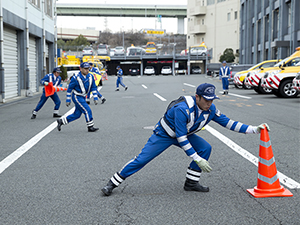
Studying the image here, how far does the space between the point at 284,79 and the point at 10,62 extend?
47.1 feet

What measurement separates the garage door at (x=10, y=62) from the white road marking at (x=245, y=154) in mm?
14981

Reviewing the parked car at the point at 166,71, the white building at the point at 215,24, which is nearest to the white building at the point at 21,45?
the parked car at the point at 166,71

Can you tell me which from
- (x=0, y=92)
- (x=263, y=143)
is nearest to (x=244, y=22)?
(x=0, y=92)

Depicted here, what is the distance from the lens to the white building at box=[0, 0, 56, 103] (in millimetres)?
21828

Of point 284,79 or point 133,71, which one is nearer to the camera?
point 284,79

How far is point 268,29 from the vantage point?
44.5 meters

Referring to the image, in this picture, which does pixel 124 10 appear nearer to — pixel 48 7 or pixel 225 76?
pixel 48 7

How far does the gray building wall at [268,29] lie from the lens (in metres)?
34.2

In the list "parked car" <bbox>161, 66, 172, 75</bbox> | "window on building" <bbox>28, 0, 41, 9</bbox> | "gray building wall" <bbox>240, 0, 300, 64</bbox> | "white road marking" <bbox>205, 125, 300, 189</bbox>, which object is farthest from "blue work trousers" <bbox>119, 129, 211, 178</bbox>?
"parked car" <bbox>161, 66, 172, 75</bbox>

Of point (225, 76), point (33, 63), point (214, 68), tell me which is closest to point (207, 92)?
point (225, 76)

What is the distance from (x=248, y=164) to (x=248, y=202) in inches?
76.9

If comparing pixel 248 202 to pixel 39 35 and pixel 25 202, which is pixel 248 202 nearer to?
pixel 25 202

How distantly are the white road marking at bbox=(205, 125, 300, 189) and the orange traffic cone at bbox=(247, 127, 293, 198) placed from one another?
1.35 ft

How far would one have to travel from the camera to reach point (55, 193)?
17.2 feet
